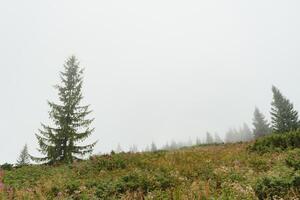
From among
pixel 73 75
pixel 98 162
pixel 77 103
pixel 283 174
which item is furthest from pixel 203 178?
pixel 73 75

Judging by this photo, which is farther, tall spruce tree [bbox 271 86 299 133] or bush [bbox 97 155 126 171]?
tall spruce tree [bbox 271 86 299 133]

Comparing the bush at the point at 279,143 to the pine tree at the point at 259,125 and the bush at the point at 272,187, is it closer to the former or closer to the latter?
the bush at the point at 272,187

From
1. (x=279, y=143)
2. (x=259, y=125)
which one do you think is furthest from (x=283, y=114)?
(x=279, y=143)

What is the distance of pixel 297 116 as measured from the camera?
43.4m

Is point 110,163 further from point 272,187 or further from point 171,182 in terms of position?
point 272,187

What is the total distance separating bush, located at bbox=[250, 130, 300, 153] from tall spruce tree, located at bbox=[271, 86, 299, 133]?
29.3m

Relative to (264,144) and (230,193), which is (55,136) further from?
(230,193)

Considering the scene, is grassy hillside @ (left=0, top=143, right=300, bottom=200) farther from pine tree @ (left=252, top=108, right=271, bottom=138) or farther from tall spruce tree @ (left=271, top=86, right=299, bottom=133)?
pine tree @ (left=252, top=108, right=271, bottom=138)

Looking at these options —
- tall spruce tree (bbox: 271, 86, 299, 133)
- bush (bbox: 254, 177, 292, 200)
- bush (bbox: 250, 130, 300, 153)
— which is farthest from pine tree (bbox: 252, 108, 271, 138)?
bush (bbox: 254, 177, 292, 200)

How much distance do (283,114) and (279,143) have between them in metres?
31.1

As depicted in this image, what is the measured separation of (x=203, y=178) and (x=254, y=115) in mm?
53730

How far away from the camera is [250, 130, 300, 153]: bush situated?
14.2 m

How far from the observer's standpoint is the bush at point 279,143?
1417 cm

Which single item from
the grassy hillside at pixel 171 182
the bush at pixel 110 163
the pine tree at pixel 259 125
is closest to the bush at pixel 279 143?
the grassy hillside at pixel 171 182
